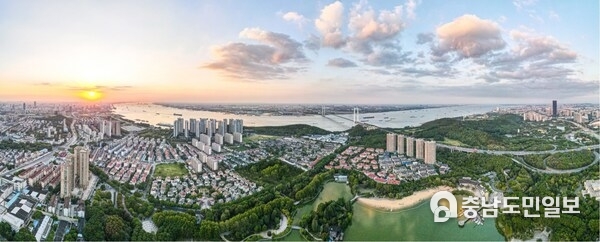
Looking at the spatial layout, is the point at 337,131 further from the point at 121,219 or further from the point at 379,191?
the point at 121,219

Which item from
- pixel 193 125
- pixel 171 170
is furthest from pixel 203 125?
pixel 171 170

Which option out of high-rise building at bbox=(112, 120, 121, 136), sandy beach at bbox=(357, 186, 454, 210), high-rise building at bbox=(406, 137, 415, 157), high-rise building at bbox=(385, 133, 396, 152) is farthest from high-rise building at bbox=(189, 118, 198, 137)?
sandy beach at bbox=(357, 186, 454, 210)

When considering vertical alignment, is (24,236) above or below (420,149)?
below

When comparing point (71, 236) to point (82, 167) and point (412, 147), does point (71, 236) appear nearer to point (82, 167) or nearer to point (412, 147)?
point (82, 167)

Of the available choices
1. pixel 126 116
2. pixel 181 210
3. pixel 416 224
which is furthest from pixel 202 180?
pixel 126 116

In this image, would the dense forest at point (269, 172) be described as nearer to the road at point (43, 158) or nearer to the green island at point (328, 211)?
the green island at point (328, 211)

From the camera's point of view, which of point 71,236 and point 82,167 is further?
point 82,167

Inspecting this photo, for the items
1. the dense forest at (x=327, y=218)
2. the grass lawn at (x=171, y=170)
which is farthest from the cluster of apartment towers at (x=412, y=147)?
the grass lawn at (x=171, y=170)
